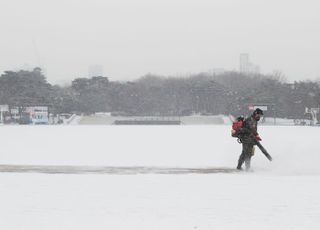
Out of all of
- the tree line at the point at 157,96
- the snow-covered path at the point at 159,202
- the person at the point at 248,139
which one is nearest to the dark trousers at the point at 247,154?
the person at the point at 248,139

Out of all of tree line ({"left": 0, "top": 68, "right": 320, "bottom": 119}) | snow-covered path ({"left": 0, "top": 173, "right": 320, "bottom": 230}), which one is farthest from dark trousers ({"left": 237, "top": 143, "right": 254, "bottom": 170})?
tree line ({"left": 0, "top": 68, "right": 320, "bottom": 119})

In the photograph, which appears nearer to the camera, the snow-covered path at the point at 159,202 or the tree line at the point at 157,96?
the snow-covered path at the point at 159,202

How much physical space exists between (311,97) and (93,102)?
39.1 m

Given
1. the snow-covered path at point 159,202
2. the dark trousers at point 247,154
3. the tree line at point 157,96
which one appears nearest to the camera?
the snow-covered path at point 159,202

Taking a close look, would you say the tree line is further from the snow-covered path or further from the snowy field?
the snow-covered path

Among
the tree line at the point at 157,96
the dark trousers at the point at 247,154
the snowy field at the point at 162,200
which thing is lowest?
the snowy field at the point at 162,200

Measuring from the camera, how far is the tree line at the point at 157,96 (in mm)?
89625

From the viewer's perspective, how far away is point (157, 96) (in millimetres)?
104500

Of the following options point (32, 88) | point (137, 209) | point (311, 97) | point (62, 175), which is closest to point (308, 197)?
point (137, 209)

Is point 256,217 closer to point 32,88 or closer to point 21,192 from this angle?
point 21,192

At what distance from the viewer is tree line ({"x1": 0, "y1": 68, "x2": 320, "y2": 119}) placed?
8962 centimetres

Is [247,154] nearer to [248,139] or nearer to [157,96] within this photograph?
[248,139]

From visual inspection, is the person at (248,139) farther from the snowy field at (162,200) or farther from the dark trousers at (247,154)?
the snowy field at (162,200)

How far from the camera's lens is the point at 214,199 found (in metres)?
8.48
